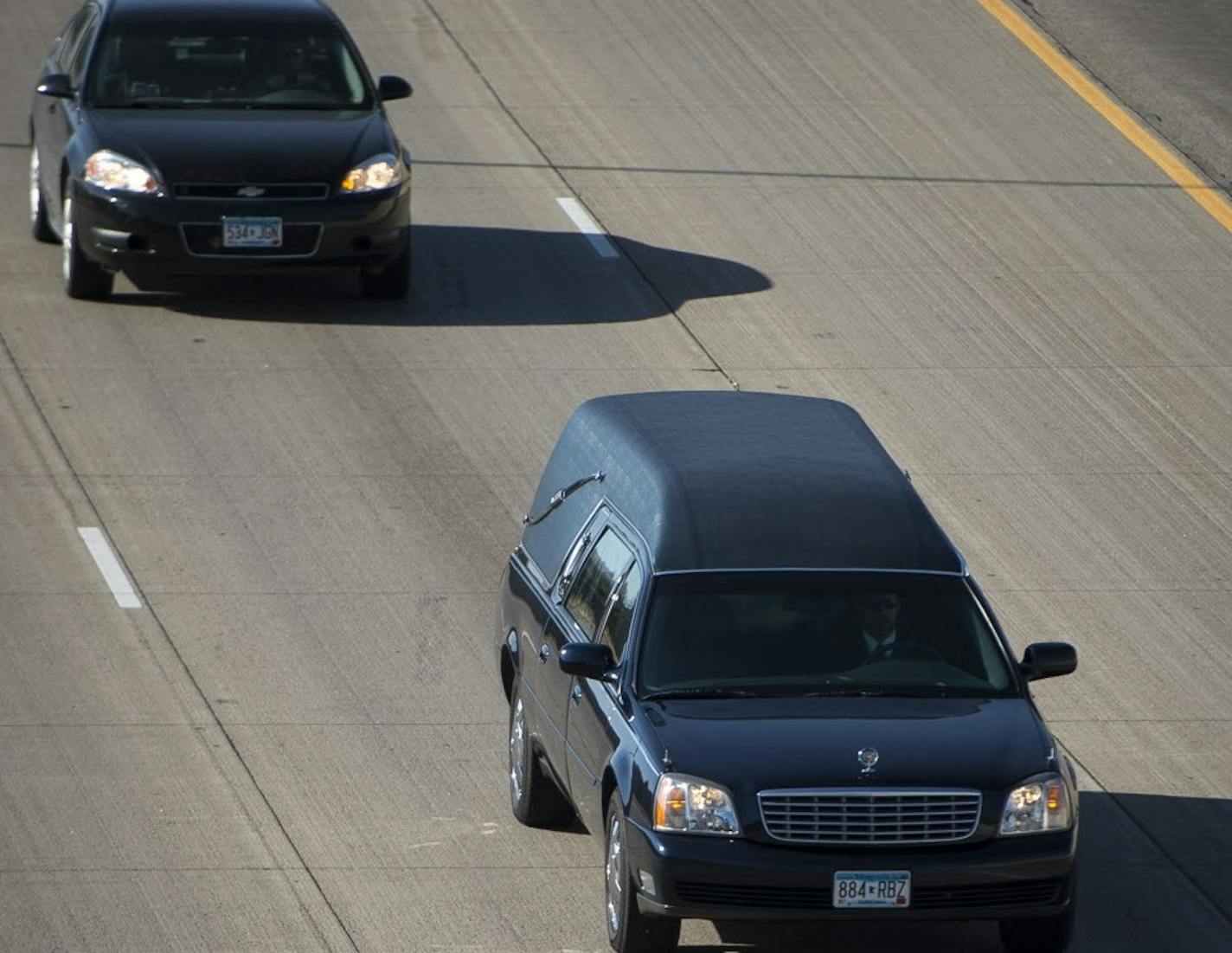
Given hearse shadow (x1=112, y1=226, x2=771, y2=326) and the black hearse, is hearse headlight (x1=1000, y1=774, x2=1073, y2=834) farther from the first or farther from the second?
hearse shadow (x1=112, y1=226, x2=771, y2=326)

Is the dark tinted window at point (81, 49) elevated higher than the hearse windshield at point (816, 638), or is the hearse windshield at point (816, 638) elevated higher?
the hearse windshield at point (816, 638)

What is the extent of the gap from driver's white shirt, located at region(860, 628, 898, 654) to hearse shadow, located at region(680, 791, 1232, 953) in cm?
98

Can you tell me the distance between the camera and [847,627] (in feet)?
30.5

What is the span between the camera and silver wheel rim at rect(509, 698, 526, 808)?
414 inches

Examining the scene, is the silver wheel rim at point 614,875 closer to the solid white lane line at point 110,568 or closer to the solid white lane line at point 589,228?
the solid white lane line at point 110,568

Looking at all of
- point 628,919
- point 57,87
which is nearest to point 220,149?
point 57,87

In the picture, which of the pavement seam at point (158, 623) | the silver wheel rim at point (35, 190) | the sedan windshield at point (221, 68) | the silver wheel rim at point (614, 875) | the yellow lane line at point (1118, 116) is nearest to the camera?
the silver wheel rim at point (614, 875)

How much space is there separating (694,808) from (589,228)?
11.7 m

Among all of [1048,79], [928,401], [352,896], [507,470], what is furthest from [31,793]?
[1048,79]

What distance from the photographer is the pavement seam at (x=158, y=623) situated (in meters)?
9.64

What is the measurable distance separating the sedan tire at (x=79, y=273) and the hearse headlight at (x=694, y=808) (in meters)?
9.93

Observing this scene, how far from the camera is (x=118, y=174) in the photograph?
16938 millimetres


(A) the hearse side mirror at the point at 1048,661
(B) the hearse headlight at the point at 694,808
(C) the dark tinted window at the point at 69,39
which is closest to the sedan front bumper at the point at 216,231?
(C) the dark tinted window at the point at 69,39

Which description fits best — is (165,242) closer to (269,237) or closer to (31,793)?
(269,237)
